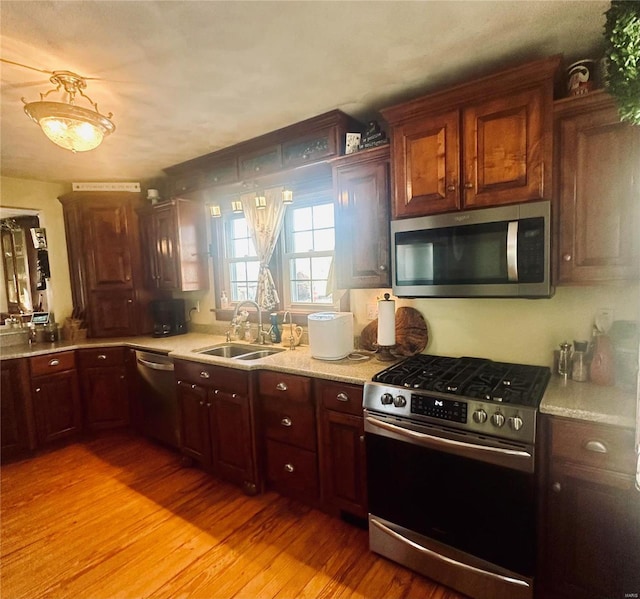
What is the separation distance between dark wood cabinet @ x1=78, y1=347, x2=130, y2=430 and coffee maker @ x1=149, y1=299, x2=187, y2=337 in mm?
371


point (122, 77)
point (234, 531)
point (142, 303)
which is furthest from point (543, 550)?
point (142, 303)

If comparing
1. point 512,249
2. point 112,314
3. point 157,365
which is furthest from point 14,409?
point 512,249

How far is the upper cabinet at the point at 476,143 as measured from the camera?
1.61 metres

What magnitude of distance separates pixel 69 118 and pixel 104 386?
2.46 meters

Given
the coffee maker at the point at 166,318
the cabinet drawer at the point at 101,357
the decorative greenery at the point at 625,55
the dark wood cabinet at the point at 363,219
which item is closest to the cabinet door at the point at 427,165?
the dark wood cabinet at the point at 363,219

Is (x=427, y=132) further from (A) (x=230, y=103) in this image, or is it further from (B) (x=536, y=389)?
(B) (x=536, y=389)

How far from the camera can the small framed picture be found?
2258 millimetres

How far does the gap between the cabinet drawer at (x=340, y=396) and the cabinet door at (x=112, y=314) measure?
8.34 feet

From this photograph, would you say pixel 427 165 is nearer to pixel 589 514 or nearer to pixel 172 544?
pixel 589 514

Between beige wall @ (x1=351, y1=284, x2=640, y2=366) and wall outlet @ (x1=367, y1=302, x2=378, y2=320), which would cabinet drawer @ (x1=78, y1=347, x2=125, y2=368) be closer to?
wall outlet @ (x1=367, y1=302, x2=378, y2=320)

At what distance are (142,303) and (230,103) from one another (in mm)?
2387

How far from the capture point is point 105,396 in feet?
11.0

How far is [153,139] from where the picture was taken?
2688 millimetres

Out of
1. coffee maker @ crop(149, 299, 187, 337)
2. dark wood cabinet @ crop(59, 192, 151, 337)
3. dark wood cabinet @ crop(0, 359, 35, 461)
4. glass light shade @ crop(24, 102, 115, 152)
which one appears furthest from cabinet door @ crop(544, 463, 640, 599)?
dark wood cabinet @ crop(0, 359, 35, 461)
